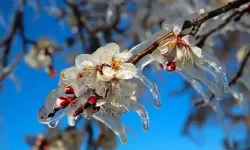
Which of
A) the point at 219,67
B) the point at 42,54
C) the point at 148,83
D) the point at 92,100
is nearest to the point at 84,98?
the point at 92,100

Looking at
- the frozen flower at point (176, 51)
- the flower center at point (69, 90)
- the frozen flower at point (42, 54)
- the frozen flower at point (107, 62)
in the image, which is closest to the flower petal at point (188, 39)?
the frozen flower at point (176, 51)

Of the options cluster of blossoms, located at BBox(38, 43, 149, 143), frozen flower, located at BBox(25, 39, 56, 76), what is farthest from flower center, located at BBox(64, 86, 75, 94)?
frozen flower, located at BBox(25, 39, 56, 76)

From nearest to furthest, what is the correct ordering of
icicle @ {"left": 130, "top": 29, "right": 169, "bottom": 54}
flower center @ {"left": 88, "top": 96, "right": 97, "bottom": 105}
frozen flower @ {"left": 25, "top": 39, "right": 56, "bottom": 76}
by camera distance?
flower center @ {"left": 88, "top": 96, "right": 97, "bottom": 105} < icicle @ {"left": 130, "top": 29, "right": 169, "bottom": 54} < frozen flower @ {"left": 25, "top": 39, "right": 56, "bottom": 76}

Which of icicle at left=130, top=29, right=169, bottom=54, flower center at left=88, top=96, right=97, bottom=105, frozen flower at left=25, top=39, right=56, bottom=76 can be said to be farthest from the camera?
frozen flower at left=25, top=39, right=56, bottom=76

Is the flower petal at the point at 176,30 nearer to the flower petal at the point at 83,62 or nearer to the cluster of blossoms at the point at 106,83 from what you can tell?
the cluster of blossoms at the point at 106,83

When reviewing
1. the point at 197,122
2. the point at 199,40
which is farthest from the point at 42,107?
the point at 197,122

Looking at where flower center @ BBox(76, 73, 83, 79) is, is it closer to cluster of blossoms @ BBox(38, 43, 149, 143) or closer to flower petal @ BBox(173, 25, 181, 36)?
cluster of blossoms @ BBox(38, 43, 149, 143)

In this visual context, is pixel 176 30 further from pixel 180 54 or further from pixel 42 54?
pixel 42 54
